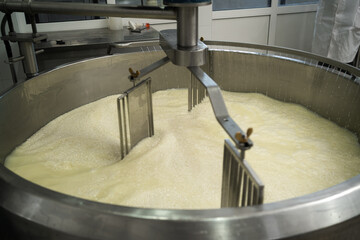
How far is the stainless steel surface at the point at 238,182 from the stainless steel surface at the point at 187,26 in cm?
36

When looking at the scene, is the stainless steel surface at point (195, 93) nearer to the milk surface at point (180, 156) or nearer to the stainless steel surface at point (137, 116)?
the milk surface at point (180, 156)

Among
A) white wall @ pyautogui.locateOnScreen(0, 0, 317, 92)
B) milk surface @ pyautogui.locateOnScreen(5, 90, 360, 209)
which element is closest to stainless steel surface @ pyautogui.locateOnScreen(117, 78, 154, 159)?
milk surface @ pyautogui.locateOnScreen(5, 90, 360, 209)

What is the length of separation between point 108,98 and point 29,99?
1.49ft

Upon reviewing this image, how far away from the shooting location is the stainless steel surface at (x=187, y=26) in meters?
0.87

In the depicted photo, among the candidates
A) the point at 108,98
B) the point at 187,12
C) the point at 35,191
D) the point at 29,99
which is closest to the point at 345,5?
the point at 108,98

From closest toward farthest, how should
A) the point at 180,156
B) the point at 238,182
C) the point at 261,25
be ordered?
the point at 238,182
the point at 180,156
the point at 261,25

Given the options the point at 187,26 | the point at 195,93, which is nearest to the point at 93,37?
the point at 195,93

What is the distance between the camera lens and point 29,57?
127 cm

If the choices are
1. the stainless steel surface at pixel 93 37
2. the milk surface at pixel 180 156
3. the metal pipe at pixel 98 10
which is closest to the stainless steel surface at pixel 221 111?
the metal pipe at pixel 98 10

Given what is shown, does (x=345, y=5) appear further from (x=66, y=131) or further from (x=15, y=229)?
(x=15, y=229)

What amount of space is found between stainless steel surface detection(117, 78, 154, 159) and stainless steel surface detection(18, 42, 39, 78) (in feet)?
1.31

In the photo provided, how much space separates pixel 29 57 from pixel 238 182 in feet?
3.33

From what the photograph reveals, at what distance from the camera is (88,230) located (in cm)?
53

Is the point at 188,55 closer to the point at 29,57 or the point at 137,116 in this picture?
the point at 137,116
